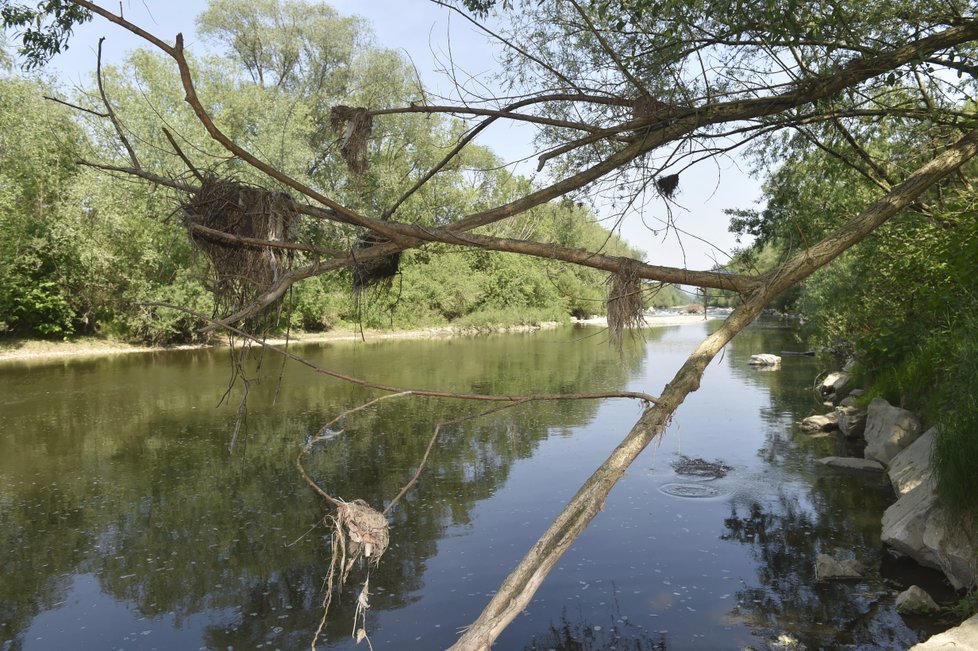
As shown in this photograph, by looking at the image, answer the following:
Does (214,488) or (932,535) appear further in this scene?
(214,488)

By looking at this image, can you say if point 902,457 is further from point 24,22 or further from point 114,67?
point 114,67

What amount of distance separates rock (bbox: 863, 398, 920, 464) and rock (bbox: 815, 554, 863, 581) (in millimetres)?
3515

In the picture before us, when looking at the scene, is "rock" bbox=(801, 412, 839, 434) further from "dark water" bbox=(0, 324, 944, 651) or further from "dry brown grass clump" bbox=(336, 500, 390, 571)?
"dry brown grass clump" bbox=(336, 500, 390, 571)

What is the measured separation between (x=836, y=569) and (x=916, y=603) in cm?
84

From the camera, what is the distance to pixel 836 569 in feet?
20.7

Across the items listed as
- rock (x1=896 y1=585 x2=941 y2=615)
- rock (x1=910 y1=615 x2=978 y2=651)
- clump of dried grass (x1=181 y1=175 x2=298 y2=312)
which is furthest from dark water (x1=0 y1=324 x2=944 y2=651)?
clump of dried grass (x1=181 y1=175 x2=298 y2=312)

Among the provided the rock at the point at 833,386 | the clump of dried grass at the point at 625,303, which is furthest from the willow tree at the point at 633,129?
the rock at the point at 833,386

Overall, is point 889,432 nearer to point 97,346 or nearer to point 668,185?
point 668,185

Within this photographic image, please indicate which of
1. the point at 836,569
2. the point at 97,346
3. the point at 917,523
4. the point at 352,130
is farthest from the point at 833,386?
the point at 97,346

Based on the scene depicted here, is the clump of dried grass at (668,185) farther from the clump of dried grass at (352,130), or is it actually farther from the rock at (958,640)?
the rock at (958,640)

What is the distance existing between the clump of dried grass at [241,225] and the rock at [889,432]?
343 inches

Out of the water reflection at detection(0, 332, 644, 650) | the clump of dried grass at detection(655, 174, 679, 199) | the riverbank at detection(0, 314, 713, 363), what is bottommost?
the water reflection at detection(0, 332, 644, 650)

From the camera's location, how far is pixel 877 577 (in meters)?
6.23

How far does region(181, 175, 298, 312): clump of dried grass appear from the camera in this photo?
10.8 feet
